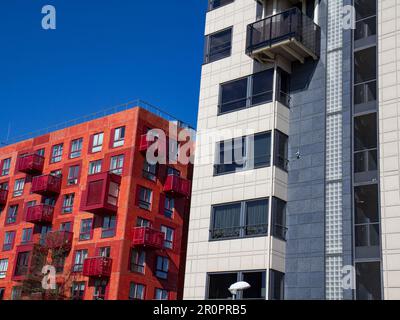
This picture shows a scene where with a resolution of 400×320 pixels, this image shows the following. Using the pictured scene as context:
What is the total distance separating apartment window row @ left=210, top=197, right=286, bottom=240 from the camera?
25.8 meters

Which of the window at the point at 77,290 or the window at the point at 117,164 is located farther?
the window at the point at 117,164

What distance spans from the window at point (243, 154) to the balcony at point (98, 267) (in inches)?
895

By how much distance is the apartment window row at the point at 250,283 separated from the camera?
81.2 feet

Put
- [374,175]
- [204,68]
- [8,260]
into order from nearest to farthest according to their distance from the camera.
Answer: [374,175], [204,68], [8,260]

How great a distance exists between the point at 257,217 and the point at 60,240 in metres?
30.0

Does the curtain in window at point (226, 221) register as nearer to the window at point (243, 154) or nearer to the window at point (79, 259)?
the window at point (243, 154)

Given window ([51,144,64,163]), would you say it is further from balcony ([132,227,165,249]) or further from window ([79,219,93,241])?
balcony ([132,227,165,249])

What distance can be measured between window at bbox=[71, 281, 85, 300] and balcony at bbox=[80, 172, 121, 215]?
6.19m

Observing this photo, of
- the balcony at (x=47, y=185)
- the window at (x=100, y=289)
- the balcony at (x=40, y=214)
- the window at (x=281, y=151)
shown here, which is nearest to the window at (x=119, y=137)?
the balcony at (x=47, y=185)

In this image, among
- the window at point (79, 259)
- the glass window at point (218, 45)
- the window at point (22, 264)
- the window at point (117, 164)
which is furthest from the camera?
the window at point (22, 264)
